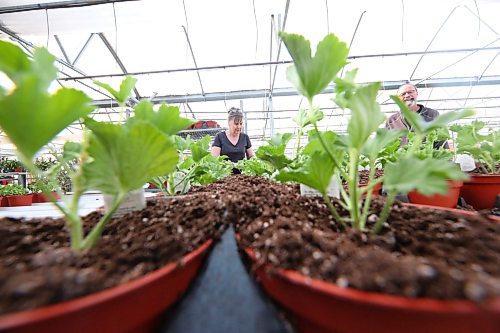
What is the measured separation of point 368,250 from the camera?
1.01 feet

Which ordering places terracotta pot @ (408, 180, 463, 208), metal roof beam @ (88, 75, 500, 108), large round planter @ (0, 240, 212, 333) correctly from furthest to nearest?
1. metal roof beam @ (88, 75, 500, 108)
2. terracotta pot @ (408, 180, 463, 208)
3. large round planter @ (0, 240, 212, 333)

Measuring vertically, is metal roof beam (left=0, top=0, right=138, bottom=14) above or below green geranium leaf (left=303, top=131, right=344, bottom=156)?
above

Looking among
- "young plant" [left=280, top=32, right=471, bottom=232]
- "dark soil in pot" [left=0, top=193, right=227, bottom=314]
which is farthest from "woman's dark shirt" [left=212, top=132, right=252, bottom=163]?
"young plant" [left=280, top=32, right=471, bottom=232]

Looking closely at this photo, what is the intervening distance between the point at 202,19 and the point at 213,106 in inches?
139

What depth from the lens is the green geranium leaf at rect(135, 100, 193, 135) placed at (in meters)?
0.53

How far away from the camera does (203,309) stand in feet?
1.13

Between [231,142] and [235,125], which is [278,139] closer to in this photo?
[235,125]

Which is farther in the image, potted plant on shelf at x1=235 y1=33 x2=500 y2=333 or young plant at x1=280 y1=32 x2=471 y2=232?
young plant at x1=280 y1=32 x2=471 y2=232

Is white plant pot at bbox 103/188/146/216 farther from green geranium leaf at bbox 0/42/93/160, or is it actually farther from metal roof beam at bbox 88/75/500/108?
metal roof beam at bbox 88/75/500/108

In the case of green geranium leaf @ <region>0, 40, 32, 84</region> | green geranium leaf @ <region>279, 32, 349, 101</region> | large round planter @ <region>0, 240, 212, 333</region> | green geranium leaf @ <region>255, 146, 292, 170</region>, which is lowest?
large round planter @ <region>0, 240, 212, 333</region>

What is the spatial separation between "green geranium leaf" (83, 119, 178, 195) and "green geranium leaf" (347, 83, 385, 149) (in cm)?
26

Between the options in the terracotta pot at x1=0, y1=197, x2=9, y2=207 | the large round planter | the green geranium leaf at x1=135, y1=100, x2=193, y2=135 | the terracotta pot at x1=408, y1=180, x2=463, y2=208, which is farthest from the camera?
the terracotta pot at x1=0, y1=197, x2=9, y2=207

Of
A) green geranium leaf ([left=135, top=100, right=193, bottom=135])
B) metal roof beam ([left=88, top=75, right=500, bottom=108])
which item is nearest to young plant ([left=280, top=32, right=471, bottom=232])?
green geranium leaf ([left=135, top=100, right=193, bottom=135])

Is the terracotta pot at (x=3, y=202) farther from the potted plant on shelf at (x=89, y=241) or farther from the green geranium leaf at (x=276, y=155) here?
the green geranium leaf at (x=276, y=155)
